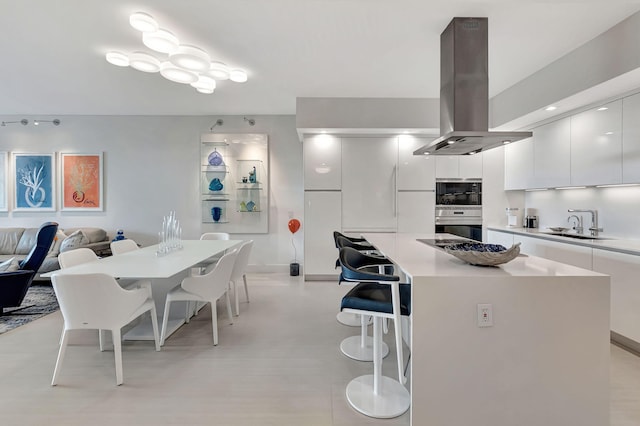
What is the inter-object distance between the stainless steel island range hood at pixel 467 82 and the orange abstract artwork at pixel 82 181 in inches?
229

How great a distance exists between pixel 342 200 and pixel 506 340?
128 inches

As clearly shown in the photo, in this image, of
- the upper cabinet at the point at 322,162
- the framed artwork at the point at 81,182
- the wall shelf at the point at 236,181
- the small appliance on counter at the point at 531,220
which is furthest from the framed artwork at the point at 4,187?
the small appliance on counter at the point at 531,220

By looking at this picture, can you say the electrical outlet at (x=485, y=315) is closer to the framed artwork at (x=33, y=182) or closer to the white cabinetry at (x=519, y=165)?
the white cabinetry at (x=519, y=165)

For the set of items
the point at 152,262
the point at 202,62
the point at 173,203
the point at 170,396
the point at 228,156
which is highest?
the point at 202,62

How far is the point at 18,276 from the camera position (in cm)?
309

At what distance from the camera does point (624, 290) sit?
2.46 metres

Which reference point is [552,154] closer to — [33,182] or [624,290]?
[624,290]

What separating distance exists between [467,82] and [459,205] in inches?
103

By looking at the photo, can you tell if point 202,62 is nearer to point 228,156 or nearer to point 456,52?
point 456,52

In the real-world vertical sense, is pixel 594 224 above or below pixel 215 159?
below

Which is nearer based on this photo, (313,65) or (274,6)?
(274,6)

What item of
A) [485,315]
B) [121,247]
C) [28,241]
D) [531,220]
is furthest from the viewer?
[28,241]

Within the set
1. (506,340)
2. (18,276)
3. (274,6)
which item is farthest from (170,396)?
(274,6)

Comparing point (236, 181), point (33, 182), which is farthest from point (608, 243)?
point (33, 182)
